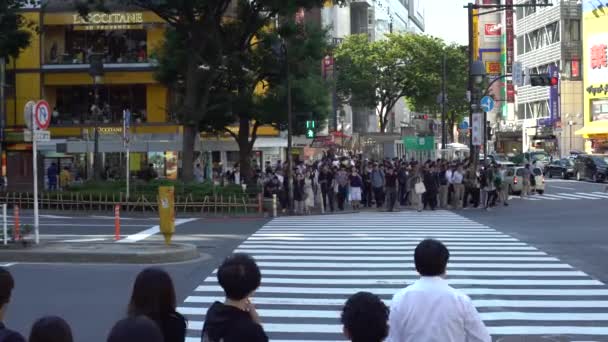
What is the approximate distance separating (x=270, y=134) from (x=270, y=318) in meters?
41.0

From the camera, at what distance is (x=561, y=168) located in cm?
5769

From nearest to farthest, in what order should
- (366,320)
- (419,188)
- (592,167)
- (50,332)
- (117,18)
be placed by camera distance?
1. (50,332)
2. (366,320)
3. (419,188)
4. (117,18)
5. (592,167)

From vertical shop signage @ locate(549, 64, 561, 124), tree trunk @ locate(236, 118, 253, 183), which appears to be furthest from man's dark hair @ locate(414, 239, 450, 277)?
vertical shop signage @ locate(549, 64, 561, 124)

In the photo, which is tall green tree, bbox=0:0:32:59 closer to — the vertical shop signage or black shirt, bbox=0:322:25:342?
black shirt, bbox=0:322:25:342

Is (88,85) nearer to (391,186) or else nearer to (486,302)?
(391,186)

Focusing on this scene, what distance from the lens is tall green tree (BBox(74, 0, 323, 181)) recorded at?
29.8 meters

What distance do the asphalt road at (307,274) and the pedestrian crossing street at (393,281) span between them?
3 centimetres

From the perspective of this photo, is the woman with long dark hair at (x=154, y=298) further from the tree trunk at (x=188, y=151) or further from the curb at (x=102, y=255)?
Answer: the tree trunk at (x=188, y=151)

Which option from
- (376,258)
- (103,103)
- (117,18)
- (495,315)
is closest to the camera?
(495,315)

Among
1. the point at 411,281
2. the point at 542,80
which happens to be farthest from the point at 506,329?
the point at 542,80

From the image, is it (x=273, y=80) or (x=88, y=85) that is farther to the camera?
(x=88, y=85)

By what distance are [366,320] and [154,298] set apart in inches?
53.0

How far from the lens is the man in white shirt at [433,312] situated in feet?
16.2

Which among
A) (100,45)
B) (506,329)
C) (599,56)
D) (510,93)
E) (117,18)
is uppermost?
(117,18)
